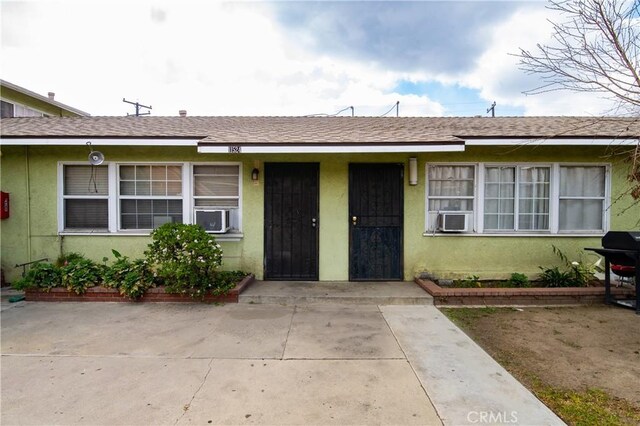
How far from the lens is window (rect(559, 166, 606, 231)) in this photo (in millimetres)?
6676

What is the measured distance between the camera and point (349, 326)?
4.64m

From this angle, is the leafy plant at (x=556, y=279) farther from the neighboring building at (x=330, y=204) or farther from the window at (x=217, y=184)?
the window at (x=217, y=184)

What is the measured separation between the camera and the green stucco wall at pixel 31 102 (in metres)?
12.2

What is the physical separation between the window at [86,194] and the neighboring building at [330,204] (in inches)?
0.8

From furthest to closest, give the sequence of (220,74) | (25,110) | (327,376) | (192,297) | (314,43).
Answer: (25,110) < (220,74) < (314,43) < (192,297) < (327,376)

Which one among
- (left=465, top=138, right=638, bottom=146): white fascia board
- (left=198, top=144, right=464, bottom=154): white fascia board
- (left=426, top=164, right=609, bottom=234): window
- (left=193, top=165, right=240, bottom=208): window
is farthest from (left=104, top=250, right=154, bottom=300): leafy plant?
(left=465, top=138, right=638, bottom=146): white fascia board

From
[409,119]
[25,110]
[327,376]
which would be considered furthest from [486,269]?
[25,110]

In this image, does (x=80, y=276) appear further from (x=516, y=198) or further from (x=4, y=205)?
(x=516, y=198)

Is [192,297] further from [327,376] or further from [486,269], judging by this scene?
[486,269]

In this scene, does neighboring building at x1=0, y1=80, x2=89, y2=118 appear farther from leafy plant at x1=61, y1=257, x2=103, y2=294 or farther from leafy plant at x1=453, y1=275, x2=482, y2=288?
leafy plant at x1=453, y1=275, x2=482, y2=288

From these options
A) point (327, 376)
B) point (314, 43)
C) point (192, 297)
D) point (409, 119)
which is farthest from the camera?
point (314, 43)

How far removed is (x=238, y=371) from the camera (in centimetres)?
338

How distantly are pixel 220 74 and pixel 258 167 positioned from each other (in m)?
6.94

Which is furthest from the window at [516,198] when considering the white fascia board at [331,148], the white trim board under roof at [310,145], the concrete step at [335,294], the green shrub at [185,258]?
the green shrub at [185,258]
